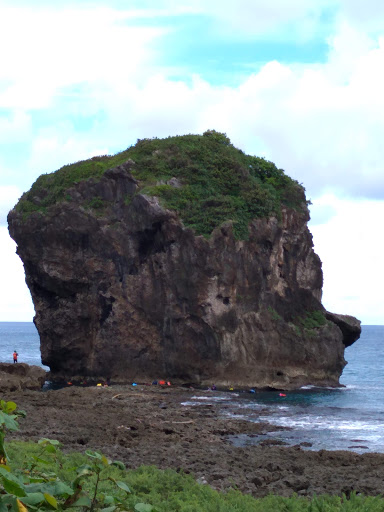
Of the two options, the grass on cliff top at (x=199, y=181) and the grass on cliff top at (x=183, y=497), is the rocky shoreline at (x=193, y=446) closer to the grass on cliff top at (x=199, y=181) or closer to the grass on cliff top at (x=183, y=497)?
the grass on cliff top at (x=183, y=497)

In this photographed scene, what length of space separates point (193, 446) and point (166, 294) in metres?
24.6

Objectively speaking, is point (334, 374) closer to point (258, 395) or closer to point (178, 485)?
point (258, 395)

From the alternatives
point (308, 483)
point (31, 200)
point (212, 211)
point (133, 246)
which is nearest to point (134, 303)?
point (133, 246)

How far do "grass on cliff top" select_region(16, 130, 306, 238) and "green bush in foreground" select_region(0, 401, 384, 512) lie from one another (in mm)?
32997

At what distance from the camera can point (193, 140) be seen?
53281mm

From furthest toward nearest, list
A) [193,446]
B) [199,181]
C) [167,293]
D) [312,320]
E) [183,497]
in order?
1. [312,320]
2. [199,181]
3. [167,293]
4. [193,446]
5. [183,497]

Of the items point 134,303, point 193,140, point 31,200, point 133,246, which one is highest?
point 193,140

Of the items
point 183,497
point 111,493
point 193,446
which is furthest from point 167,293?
point 111,493

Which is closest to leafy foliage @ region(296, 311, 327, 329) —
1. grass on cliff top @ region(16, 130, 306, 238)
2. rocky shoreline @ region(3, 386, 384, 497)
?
grass on cliff top @ region(16, 130, 306, 238)

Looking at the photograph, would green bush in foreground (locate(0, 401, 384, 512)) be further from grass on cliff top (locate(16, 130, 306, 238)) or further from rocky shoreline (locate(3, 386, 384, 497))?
grass on cliff top (locate(16, 130, 306, 238))

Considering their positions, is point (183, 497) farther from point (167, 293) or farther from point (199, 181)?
point (199, 181)

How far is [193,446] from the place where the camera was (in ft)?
73.5

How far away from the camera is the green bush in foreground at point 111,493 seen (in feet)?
16.1

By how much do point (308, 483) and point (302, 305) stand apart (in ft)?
120
